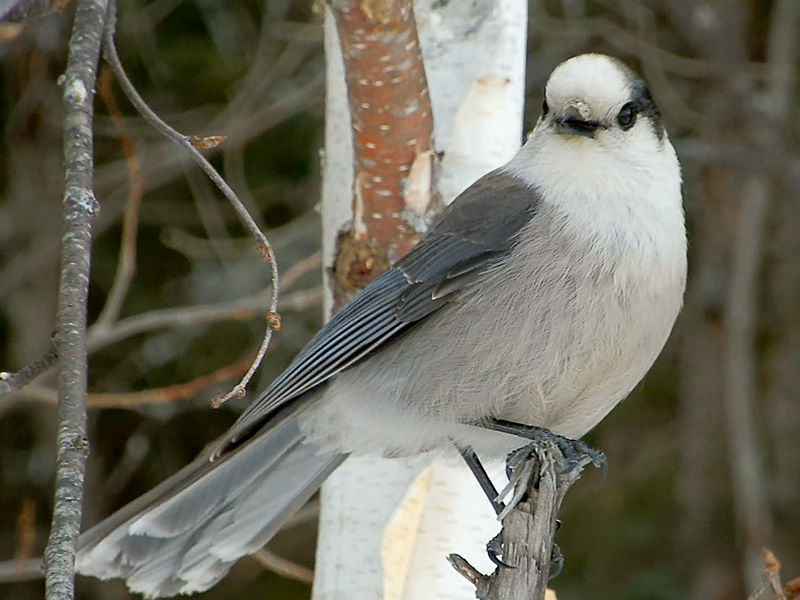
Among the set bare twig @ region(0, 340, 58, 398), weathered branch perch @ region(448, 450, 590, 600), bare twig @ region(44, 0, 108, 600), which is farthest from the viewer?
weathered branch perch @ region(448, 450, 590, 600)

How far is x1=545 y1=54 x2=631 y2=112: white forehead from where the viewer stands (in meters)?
2.20

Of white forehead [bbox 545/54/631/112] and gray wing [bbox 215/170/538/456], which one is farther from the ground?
white forehead [bbox 545/54/631/112]

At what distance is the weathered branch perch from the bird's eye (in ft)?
2.37

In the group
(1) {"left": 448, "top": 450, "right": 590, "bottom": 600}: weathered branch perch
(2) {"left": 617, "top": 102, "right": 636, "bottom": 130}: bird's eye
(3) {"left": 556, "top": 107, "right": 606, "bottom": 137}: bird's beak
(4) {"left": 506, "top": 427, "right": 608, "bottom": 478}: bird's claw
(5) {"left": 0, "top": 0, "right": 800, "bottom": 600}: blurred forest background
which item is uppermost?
(5) {"left": 0, "top": 0, "right": 800, "bottom": 600}: blurred forest background

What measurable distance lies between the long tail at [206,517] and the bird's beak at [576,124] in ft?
2.89

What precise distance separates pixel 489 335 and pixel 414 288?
0.69 ft

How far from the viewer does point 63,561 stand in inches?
50.7

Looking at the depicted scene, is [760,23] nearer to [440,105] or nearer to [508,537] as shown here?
[440,105]

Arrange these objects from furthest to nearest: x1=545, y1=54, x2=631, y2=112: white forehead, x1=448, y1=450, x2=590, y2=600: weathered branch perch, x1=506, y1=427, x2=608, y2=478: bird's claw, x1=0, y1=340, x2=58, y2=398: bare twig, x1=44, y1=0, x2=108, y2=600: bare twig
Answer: x1=545, y1=54, x2=631, y2=112: white forehead
x1=506, y1=427, x2=608, y2=478: bird's claw
x1=448, y1=450, x2=590, y2=600: weathered branch perch
x1=0, y1=340, x2=58, y2=398: bare twig
x1=44, y1=0, x2=108, y2=600: bare twig

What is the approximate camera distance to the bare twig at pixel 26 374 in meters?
1.46

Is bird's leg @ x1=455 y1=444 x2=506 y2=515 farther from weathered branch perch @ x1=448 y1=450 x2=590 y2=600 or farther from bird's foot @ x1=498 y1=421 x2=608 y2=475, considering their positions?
weathered branch perch @ x1=448 y1=450 x2=590 y2=600

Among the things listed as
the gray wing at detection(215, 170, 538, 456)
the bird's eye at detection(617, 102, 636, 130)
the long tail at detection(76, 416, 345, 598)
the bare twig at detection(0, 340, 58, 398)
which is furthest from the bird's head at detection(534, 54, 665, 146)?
the bare twig at detection(0, 340, 58, 398)

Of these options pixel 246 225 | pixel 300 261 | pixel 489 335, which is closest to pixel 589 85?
pixel 489 335

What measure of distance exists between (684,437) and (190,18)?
9.00ft
